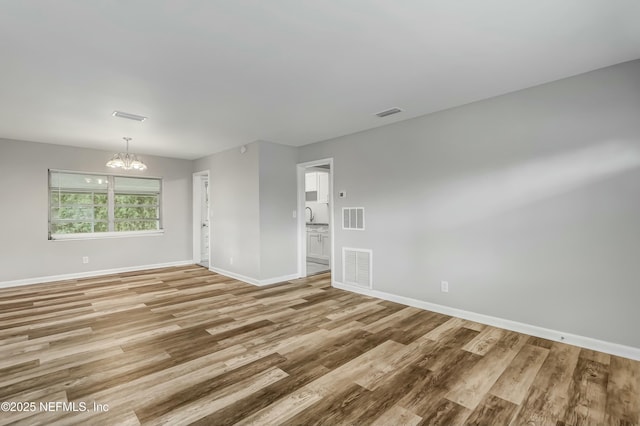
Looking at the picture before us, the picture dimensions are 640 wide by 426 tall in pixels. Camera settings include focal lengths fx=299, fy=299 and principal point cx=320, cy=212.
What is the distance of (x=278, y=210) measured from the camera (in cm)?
553

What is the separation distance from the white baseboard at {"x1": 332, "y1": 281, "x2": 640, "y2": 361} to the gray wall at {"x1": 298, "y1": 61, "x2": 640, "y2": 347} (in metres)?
0.05

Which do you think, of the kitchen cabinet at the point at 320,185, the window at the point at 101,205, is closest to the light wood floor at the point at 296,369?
the window at the point at 101,205

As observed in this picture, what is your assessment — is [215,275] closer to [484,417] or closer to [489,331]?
[489,331]

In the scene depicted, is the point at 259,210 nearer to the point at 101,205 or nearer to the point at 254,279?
the point at 254,279

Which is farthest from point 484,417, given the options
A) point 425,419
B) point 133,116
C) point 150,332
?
point 133,116

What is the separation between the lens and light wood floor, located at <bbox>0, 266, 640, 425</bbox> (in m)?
1.96

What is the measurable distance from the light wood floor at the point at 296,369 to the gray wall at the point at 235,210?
1594 millimetres

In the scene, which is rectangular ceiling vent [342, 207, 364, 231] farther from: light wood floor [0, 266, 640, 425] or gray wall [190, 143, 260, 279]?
gray wall [190, 143, 260, 279]

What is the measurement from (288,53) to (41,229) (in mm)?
5955

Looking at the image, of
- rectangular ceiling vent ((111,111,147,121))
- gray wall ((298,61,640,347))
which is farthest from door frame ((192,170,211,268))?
gray wall ((298,61,640,347))

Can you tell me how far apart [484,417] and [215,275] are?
5.29 metres

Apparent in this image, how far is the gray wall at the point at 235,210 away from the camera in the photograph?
17.6 ft

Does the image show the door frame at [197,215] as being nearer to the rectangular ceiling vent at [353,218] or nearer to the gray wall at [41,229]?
the gray wall at [41,229]

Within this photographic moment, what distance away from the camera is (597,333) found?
2770 mm
